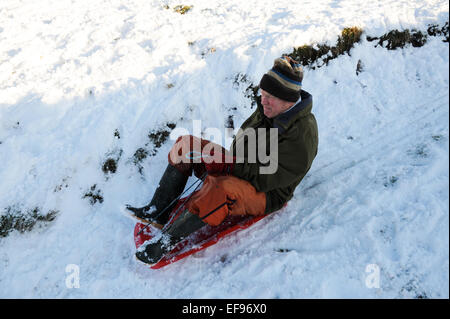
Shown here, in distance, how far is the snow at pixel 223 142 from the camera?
2377 mm

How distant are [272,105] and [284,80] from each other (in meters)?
0.23

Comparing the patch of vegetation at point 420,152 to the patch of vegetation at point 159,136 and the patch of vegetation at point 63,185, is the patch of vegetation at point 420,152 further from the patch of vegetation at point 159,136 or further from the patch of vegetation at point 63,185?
the patch of vegetation at point 63,185

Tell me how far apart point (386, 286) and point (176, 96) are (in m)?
3.02

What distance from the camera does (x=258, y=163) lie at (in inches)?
97.8

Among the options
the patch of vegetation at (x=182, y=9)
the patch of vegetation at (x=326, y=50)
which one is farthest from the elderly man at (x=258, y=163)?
the patch of vegetation at (x=182, y=9)

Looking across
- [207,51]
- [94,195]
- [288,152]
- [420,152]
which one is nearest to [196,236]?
[288,152]

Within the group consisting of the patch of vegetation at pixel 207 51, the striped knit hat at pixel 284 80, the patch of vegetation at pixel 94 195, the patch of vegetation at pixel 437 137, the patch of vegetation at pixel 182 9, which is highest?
the striped knit hat at pixel 284 80

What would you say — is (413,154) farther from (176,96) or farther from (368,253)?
(176,96)

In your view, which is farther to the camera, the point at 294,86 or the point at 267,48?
the point at 267,48

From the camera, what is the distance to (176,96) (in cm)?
392

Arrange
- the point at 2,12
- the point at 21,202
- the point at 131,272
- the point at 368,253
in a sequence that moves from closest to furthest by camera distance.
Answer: the point at 368,253, the point at 131,272, the point at 21,202, the point at 2,12

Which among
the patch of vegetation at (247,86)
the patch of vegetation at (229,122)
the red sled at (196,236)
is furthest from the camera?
the patch of vegetation at (247,86)

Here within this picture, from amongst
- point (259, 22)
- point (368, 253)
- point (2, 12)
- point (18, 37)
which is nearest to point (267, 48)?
point (259, 22)

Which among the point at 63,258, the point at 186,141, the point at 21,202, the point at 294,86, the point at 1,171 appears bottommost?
the point at 63,258
